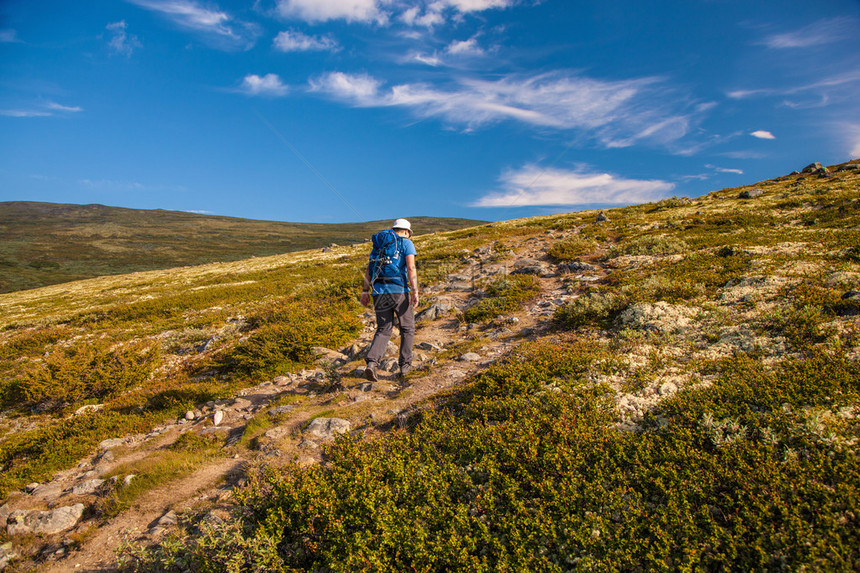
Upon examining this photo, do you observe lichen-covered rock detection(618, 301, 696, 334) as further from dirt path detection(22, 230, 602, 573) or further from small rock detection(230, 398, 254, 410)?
small rock detection(230, 398, 254, 410)

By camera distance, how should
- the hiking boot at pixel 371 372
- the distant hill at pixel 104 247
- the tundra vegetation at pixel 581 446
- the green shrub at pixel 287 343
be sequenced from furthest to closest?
the distant hill at pixel 104 247 < the green shrub at pixel 287 343 < the hiking boot at pixel 371 372 < the tundra vegetation at pixel 581 446

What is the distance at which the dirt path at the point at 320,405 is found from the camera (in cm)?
468

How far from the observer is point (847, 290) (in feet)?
25.1

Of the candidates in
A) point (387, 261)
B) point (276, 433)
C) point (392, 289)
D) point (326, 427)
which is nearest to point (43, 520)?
point (276, 433)

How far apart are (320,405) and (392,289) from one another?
2.97m

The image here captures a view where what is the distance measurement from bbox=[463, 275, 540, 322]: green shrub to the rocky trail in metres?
0.45

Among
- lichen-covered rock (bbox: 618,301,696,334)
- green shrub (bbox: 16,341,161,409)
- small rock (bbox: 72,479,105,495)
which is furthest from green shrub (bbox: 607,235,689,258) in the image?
green shrub (bbox: 16,341,161,409)

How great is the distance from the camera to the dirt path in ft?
15.4

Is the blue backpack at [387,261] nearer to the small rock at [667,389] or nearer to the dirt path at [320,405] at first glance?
the dirt path at [320,405]

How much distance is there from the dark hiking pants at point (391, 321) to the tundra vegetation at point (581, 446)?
82.9 inches

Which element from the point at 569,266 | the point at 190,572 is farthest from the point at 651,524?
the point at 569,266

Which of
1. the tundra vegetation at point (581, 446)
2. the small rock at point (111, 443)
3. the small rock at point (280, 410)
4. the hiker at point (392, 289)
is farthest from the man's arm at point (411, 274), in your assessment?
the small rock at point (111, 443)

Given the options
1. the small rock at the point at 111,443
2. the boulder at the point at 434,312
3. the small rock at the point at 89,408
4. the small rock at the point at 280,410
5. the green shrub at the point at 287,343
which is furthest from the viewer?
the boulder at the point at 434,312

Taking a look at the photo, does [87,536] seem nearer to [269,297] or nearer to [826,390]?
[826,390]
